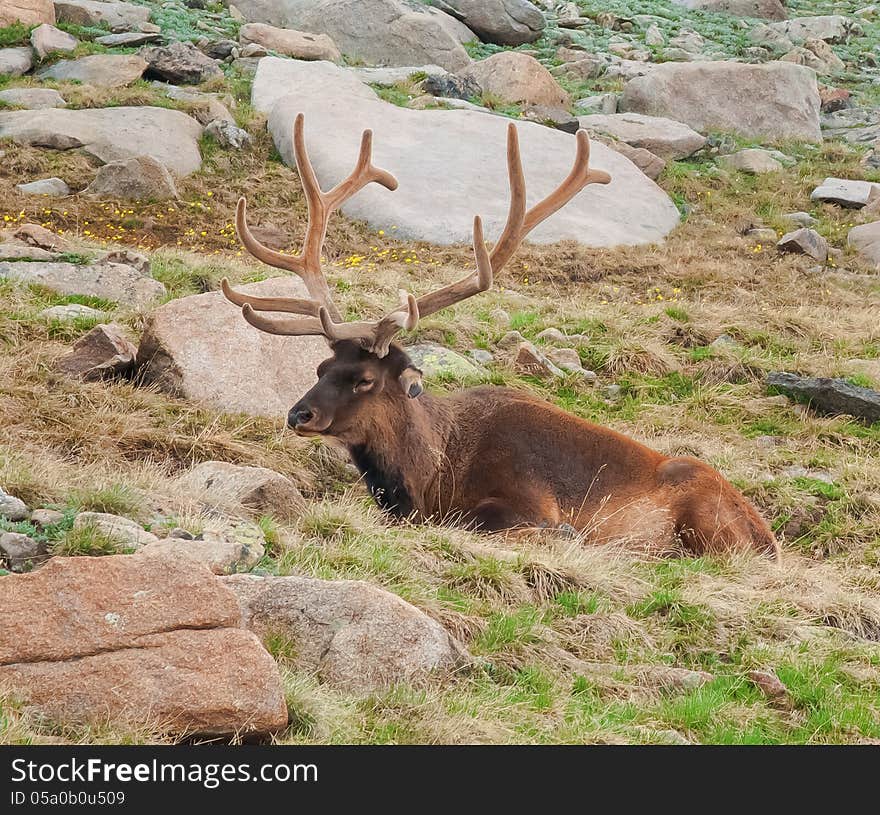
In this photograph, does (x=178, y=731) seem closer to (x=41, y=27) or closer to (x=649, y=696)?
(x=649, y=696)

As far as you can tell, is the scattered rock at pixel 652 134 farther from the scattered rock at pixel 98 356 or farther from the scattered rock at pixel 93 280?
the scattered rock at pixel 98 356

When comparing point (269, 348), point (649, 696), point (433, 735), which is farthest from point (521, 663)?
point (269, 348)

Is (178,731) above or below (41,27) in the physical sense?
above

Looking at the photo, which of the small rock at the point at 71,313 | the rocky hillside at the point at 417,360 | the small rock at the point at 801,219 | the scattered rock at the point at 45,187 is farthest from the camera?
the small rock at the point at 801,219

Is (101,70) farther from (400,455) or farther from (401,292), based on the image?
(400,455)

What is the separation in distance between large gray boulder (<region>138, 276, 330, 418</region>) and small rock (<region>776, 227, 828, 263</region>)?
943 cm

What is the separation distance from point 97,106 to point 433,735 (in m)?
15.8

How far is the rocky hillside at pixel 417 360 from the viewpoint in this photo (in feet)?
16.9

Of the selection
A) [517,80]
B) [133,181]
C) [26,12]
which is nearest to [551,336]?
[133,181]

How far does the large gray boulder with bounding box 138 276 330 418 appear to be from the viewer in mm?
10164

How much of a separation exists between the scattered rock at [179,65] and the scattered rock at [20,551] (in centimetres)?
1709

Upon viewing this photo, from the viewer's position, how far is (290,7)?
29.3 m

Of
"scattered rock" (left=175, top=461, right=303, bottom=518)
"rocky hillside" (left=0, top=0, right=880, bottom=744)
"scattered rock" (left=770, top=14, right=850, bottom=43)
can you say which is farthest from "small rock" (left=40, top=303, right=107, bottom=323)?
"scattered rock" (left=770, top=14, right=850, bottom=43)

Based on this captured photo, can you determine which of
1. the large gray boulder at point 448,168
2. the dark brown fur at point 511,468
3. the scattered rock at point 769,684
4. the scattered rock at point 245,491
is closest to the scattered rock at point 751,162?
the large gray boulder at point 448,168
